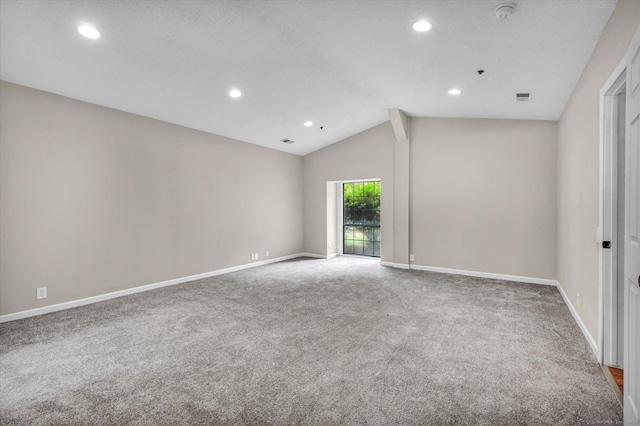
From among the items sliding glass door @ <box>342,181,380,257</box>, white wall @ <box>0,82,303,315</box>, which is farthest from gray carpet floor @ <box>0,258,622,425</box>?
sliding glass door @ <box>342,181,380,257</box>

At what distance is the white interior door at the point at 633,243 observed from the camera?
1559 millimetres

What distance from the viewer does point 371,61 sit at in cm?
378

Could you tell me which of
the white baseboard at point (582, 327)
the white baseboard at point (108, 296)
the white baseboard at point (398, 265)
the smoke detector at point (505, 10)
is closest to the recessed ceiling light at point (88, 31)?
the white baseboard at point (108, 296)

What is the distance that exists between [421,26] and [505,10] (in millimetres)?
660

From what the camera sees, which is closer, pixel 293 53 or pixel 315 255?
pixel 293 53

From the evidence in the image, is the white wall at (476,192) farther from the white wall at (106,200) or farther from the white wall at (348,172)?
the white wall at (106,200)

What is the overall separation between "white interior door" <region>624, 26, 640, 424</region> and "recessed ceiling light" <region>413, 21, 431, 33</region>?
157 cm

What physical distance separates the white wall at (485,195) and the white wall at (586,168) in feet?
2.66

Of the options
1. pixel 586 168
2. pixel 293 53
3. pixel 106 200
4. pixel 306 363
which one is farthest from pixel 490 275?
pixel 106 200

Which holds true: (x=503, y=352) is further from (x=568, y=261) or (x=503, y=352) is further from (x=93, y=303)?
(x=93, y=303)

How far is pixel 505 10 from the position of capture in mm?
2496

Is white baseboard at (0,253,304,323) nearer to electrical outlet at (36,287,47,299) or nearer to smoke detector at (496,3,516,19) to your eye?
electrical outlet at (36,287,47,299)

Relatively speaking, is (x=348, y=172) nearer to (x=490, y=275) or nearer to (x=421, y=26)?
(x=490, y=275)

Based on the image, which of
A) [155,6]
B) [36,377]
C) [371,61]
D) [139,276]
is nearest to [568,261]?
[371,61]
